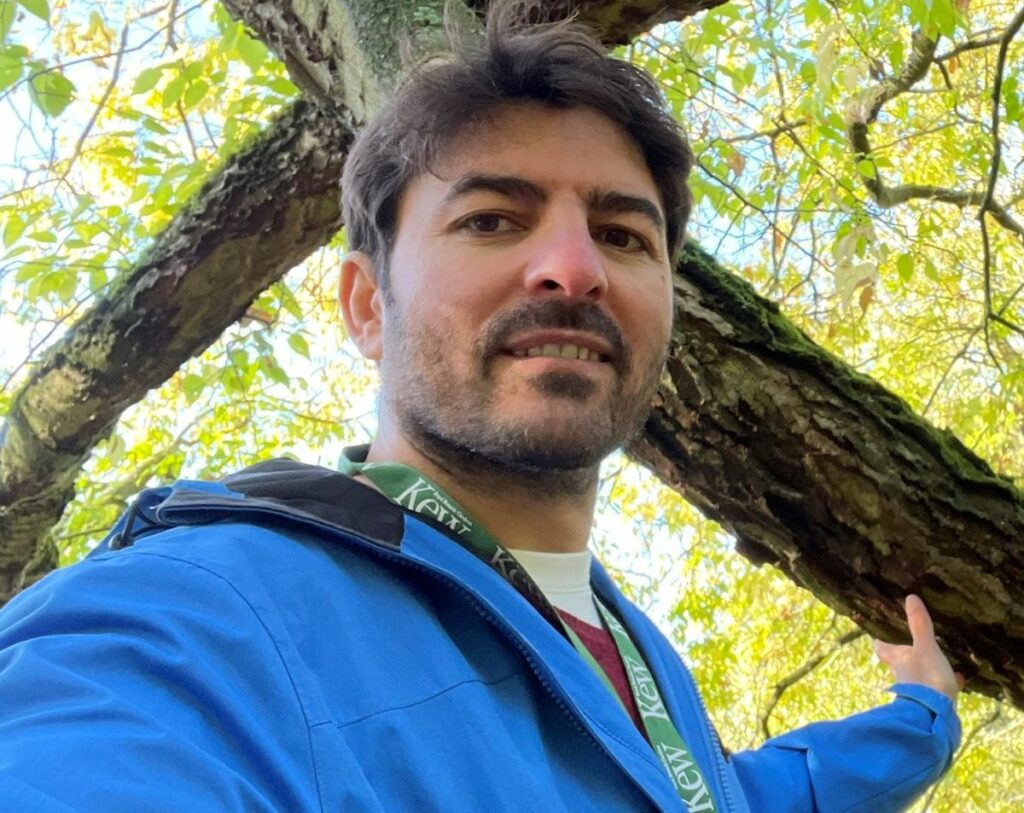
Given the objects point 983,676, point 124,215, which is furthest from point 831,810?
point 124,215

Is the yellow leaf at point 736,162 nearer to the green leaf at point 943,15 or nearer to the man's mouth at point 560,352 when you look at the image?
the green leaf at point 943,15

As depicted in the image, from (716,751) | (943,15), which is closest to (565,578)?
(716,751)

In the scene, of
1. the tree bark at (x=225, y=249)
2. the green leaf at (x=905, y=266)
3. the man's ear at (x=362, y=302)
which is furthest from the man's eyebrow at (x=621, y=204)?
the green leaf at (x=905, y=266)

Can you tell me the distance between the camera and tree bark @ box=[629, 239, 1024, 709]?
192cm

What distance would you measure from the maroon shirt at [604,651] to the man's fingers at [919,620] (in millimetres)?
688

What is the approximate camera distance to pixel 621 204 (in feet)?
5.87

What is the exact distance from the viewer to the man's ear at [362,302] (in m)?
1.88

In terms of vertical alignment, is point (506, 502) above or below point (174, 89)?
below

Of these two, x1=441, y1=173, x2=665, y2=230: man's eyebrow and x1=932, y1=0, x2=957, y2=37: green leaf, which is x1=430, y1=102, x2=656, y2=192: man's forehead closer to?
x1=441, y1=173, x2=665, y2=230: man's eyebrow

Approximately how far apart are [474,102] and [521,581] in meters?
0.98

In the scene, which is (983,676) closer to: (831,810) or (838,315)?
(831,810)

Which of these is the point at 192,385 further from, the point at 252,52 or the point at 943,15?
the point at 943,15

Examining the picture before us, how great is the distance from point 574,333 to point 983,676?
3.97 ft

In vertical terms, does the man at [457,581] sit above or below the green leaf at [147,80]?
below
